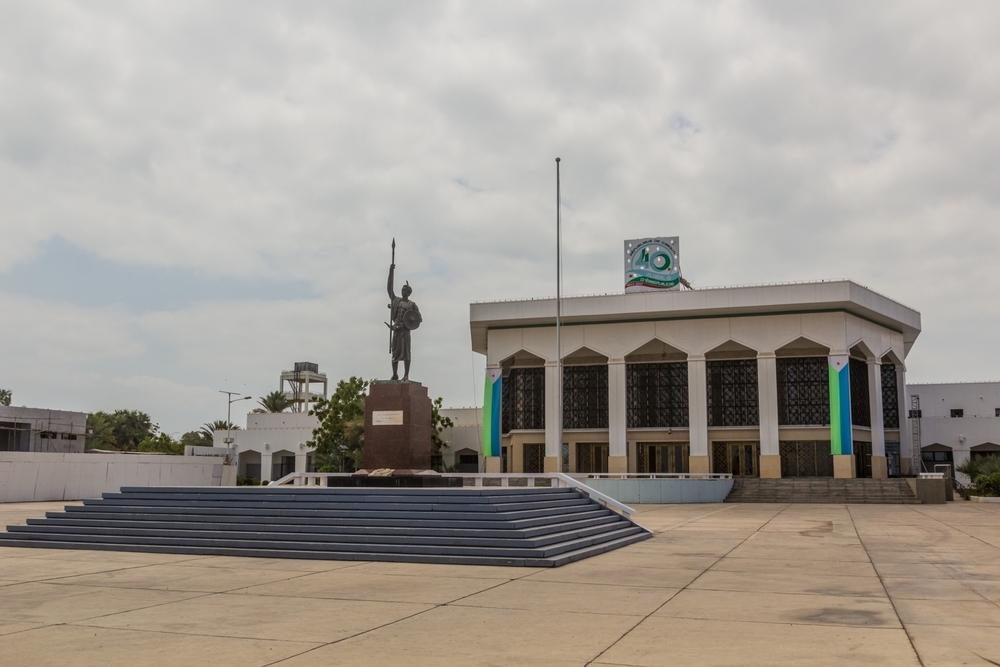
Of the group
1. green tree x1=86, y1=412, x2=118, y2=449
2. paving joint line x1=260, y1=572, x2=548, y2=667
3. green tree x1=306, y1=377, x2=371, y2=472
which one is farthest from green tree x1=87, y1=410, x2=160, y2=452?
paving joint line x1=260, y1=572, x2=548, y2=667

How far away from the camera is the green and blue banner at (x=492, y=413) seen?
158 ft

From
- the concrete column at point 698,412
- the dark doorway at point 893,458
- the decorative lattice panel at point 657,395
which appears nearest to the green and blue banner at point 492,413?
the decorative lattice panel at point 657,395

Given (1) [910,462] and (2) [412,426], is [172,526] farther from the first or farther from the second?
(1) [910,462]

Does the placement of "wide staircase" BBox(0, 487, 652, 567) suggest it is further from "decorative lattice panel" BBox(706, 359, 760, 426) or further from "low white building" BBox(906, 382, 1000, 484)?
"low white building" BBox(906, 382, 1000, 484)

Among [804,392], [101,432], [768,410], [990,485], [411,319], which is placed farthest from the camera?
[101,432]

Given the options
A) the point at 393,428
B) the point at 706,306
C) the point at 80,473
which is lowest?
the point at 80,473

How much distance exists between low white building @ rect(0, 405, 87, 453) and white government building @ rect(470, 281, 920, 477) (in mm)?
24811

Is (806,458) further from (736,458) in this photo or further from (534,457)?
(534,457)

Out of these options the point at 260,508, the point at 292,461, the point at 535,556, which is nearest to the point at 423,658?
the point at 535,556

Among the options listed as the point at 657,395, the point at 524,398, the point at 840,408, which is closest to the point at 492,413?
the point at 524,398

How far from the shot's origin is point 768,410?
44156 mm

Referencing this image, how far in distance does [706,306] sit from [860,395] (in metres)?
10.3

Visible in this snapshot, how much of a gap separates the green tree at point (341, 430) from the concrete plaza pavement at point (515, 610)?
35.8 meters

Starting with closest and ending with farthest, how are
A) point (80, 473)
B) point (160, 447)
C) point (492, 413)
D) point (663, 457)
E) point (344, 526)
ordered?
point (344, 526), point (80, 473), point (663, 457), point (492, 413), point (160, 447)
